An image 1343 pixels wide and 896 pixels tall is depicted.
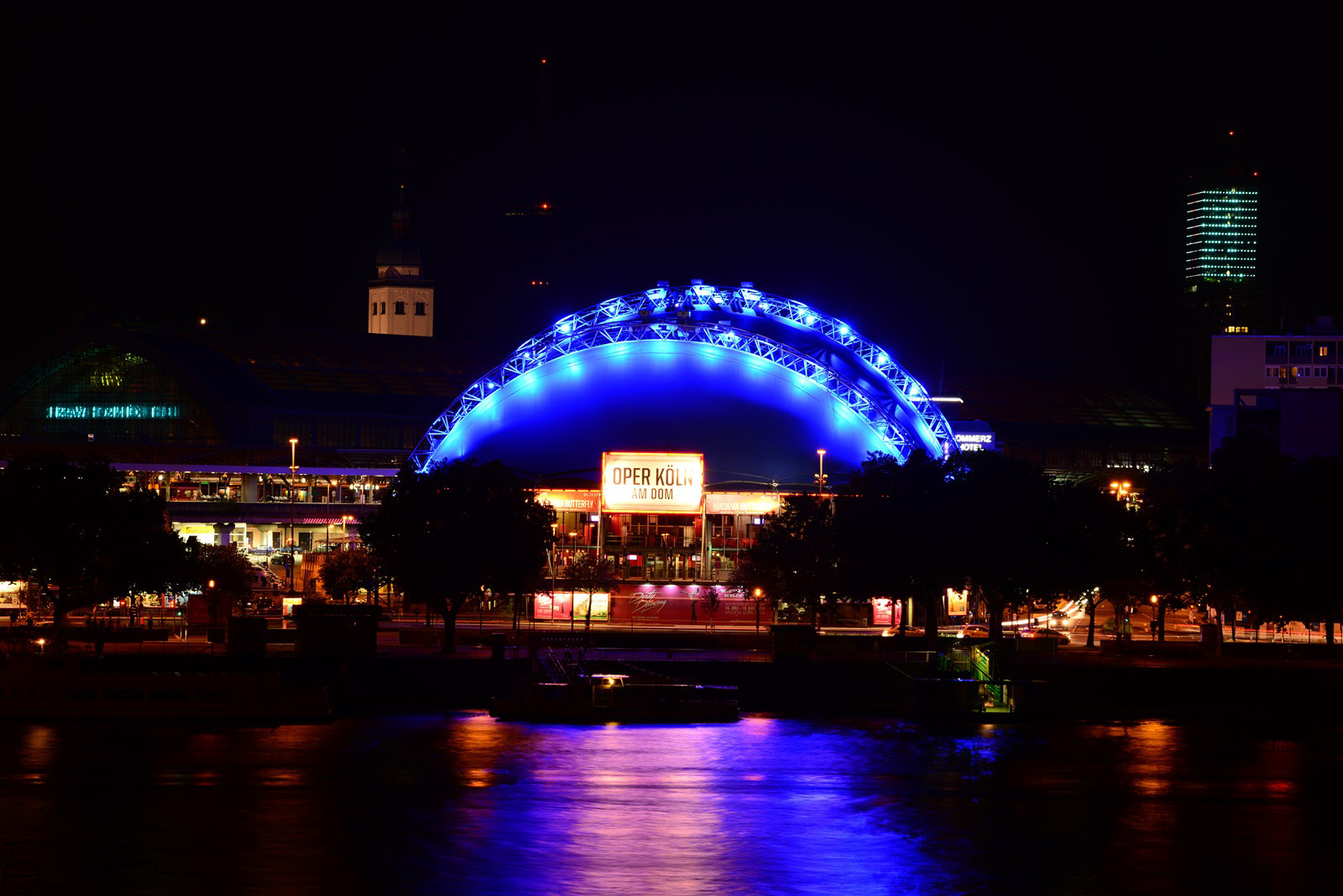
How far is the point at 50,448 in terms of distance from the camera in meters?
181

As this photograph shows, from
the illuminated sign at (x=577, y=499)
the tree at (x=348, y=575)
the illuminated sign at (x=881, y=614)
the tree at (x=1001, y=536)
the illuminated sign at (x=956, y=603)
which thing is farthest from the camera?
the illuminated sign at (x=577, y=499)

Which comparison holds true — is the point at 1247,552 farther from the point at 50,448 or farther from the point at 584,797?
the point at 50,448

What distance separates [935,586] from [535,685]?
27493 mm

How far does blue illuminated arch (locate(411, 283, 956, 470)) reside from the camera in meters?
142

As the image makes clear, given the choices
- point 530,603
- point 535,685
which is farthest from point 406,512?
point 535,685

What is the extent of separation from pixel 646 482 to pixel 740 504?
677 centimetres

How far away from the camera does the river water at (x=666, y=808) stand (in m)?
57.9

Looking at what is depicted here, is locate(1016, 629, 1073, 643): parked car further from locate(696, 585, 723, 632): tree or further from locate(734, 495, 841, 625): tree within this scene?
locate(696, 585, 723, 632): tree

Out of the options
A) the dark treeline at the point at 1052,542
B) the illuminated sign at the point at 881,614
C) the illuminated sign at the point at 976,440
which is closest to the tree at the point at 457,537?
the dark treeline at the point at 1052,542

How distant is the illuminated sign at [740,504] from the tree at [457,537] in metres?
24.6

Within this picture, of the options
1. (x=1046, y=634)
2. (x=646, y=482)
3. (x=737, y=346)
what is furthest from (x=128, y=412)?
→ (x=1046, y=634)

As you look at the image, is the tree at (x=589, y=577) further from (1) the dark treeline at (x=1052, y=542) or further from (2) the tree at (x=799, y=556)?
(1) the dark treeline at (x=1052, y=542)

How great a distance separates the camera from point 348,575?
12544 centimetres

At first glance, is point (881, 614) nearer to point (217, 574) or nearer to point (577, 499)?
point (577, 499)
